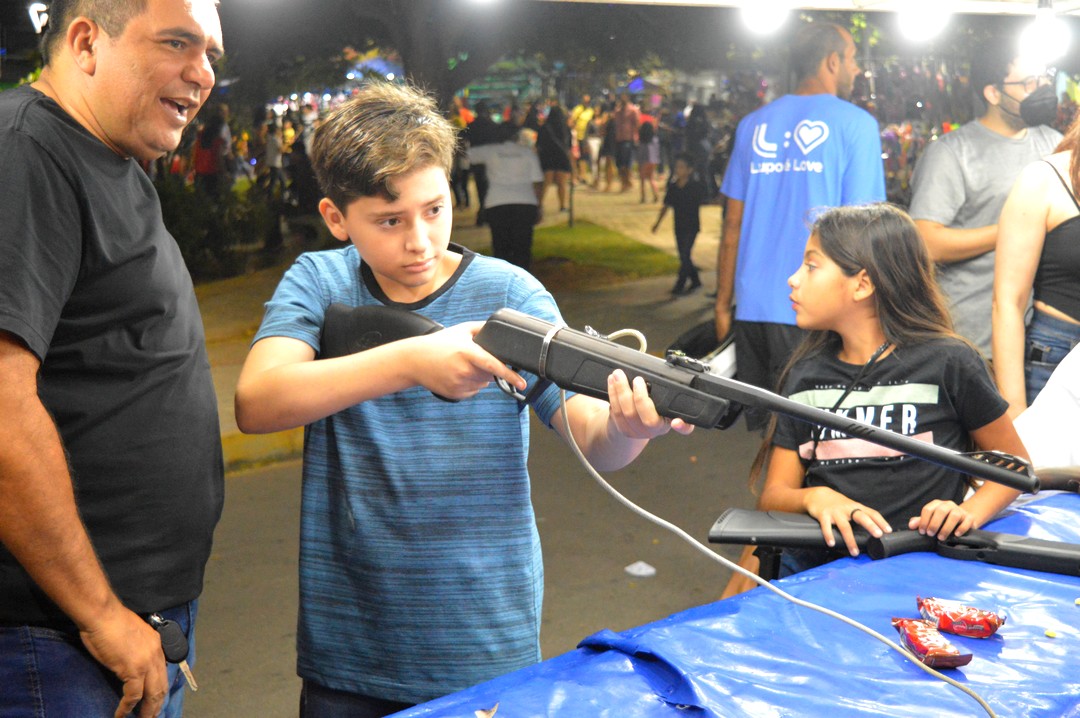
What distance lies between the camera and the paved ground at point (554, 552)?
362 centimetres

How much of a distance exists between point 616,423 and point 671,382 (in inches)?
5.4

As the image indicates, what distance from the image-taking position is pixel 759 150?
4215mm

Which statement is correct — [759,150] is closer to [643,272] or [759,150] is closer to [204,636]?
[204,636]

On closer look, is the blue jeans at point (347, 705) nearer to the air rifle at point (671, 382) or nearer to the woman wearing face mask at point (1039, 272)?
the air rifle at point (671, 382)

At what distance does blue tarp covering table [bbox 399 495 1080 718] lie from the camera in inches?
53.2

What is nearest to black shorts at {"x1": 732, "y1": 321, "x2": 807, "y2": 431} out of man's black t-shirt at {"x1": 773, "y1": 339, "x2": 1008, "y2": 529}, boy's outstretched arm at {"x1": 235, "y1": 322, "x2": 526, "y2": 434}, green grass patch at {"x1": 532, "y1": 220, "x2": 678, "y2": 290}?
man's black t-shirt at {"x1": 773, "y1": 339, "x2": 1008, "y2": 529}

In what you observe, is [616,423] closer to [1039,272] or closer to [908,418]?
[908,418]

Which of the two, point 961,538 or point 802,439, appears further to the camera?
point 802,439

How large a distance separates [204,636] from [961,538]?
287 cm

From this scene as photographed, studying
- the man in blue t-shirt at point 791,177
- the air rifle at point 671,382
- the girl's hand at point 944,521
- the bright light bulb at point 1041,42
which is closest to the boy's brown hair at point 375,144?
the air rifle at point 671,382

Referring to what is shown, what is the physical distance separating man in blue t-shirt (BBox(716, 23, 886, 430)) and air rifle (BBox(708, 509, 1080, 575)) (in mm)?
1888

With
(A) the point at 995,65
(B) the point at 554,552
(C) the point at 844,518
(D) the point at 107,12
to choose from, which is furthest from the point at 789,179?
(D) the point at 107,12

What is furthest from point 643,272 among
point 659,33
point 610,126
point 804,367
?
point 804,367

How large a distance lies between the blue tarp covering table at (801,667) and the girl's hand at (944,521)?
0.18m
